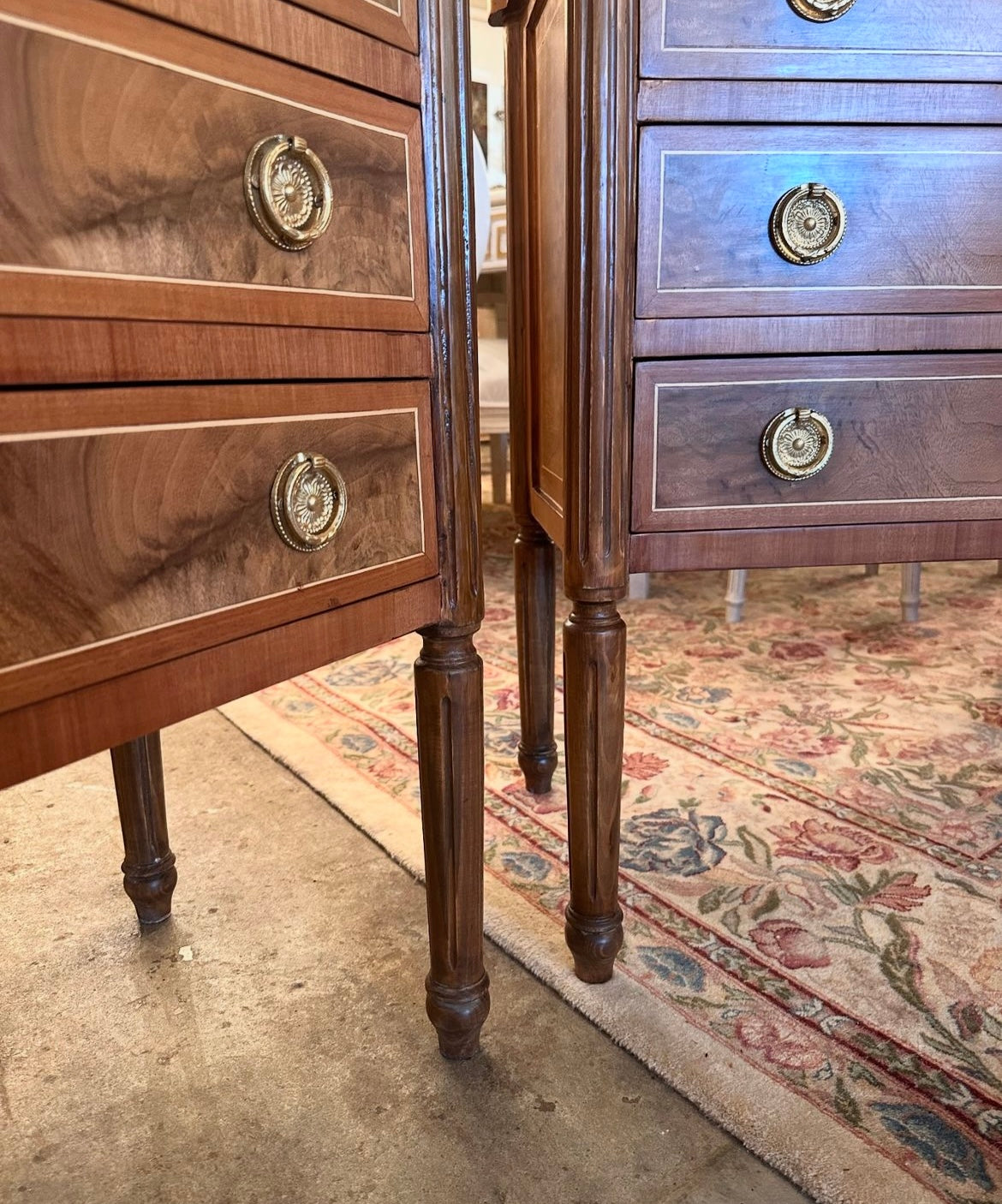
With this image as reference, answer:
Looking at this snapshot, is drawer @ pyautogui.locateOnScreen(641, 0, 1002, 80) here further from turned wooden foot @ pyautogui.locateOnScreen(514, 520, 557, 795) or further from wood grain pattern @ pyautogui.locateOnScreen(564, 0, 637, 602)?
turned wooden foot @ pyautogui.locateOnScreen(514, 520, 557, 795)

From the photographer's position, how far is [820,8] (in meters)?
0.69

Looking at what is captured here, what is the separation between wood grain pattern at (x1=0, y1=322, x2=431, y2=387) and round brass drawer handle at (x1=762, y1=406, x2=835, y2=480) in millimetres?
302

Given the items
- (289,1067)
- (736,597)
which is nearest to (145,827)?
(289,1067)

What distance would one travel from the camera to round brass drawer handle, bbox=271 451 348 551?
0.55m

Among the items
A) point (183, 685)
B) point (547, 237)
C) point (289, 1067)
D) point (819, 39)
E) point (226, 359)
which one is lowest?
point (289, 1067)

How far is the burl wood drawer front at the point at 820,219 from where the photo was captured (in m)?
0.72

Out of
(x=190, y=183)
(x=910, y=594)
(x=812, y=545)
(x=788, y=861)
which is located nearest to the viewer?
(x=190, y=183)

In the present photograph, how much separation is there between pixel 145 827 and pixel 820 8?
3.02ft

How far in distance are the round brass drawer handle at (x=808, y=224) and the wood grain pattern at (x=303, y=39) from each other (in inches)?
11.7

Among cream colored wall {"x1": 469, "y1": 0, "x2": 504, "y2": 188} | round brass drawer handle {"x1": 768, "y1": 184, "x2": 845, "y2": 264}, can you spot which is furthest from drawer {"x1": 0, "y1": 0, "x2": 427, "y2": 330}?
cream colored wall {"x1": 469, "y1": 0, "x2": 504, "y2": 188}

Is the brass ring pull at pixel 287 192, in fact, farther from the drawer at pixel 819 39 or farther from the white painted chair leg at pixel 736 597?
the white painted chair leg at pixel 736 597

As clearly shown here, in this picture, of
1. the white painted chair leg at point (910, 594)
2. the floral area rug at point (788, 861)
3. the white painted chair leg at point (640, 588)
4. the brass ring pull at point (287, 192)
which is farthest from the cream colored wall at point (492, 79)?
the brass ring pull at point (287, 192)

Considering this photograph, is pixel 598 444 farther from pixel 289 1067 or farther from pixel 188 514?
pixel 289 1067

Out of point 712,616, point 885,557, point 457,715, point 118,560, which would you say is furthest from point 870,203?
point 712,616
